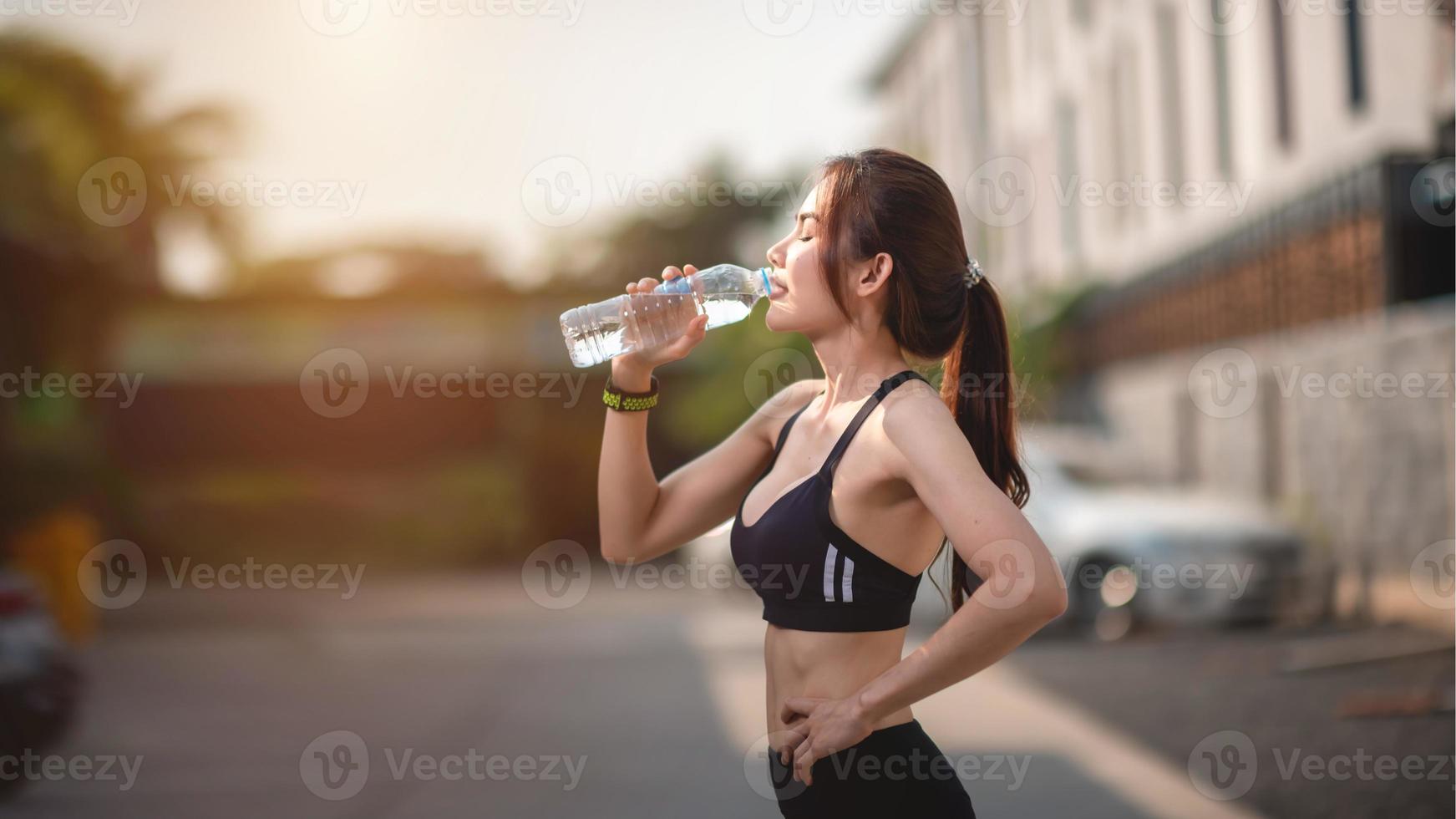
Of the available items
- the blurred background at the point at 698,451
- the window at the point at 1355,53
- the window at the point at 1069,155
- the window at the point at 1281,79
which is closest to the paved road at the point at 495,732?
the blurred background at the point at 698,451

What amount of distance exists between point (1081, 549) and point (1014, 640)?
10.0 meters

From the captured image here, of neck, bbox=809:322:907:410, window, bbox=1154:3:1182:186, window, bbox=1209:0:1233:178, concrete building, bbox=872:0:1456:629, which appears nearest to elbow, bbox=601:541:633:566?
neck, bbox=809:322:907:410

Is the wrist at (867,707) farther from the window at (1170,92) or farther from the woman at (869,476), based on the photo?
the window at (1170,92)

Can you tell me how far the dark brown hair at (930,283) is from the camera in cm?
247

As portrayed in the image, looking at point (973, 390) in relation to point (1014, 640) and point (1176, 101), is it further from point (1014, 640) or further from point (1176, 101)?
point (1176, 101)

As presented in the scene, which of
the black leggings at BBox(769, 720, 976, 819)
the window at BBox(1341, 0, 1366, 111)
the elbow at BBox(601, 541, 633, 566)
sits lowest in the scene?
the black leggings at BBox(769, 720, 976, 819)

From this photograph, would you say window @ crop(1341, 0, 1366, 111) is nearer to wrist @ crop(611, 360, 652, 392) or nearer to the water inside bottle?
the water inside bottle

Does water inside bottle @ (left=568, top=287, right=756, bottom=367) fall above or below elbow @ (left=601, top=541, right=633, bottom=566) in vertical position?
above

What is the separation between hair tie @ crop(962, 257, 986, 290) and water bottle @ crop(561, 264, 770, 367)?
1.20 feet

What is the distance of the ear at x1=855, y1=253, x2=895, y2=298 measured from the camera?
97.0 inches

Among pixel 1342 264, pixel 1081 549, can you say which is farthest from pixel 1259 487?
pixel 1081 549

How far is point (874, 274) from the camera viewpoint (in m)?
2.48

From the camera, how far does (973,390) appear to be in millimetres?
2598

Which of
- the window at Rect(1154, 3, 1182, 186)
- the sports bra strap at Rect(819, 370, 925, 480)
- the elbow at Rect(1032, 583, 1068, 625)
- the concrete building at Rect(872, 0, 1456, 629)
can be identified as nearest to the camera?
the elbow at Rect(1032, 583, 1068, 625)
